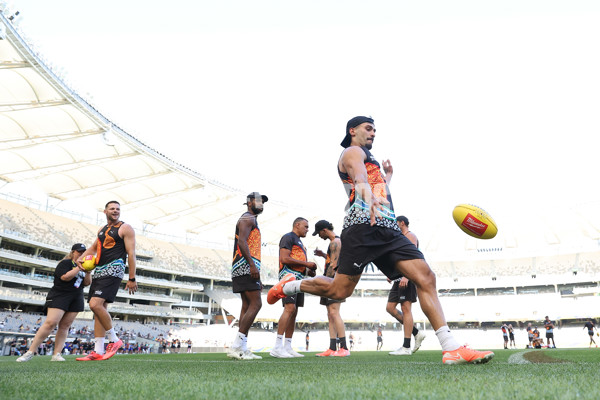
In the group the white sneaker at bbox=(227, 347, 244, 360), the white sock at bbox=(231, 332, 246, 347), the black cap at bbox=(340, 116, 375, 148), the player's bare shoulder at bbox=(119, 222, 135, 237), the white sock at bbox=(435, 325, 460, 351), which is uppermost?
the black cap at bbox=(340, 116, 375, 148)

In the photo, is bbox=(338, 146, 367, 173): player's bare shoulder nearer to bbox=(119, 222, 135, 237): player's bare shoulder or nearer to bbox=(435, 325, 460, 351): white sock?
bbox=(435, 325, 460, 351): white sock

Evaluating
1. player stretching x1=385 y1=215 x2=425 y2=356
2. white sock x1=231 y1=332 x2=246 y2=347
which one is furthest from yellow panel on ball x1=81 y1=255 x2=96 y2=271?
player stretching x1=385 y1=215 x2=425 y2=356

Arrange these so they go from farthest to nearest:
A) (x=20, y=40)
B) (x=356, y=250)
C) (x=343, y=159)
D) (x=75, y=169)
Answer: (x=75, y=169), (x=20, y=40), (x=343, y=159), (x=356, y=250)

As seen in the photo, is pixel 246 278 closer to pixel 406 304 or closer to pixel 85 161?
pixel 406 304

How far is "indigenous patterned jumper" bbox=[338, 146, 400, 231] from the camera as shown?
135 inches

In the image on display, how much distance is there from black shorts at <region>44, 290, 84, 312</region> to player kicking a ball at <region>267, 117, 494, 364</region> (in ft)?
16.2

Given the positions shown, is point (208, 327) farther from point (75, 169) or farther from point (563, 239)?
point (563, 239)

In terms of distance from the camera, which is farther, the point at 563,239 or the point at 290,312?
the point at 563,239

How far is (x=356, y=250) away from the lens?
343cm

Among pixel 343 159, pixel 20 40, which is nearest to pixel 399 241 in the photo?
pixel 343 159

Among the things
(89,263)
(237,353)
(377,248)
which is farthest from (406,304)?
(89,263)

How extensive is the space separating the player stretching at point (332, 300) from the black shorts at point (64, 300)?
384 centimetres

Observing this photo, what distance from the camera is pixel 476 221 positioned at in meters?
5.00

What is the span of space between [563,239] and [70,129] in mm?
51350
